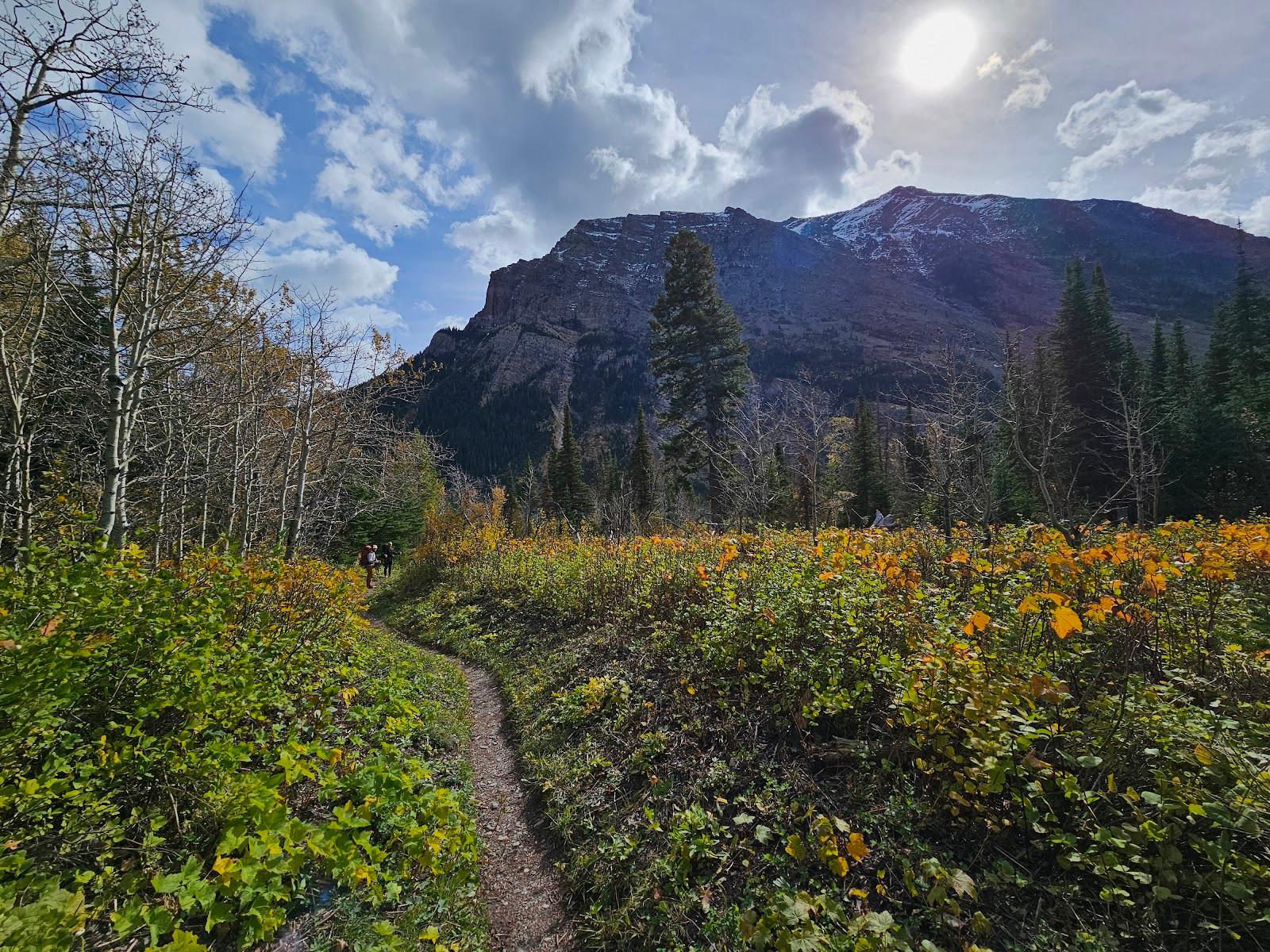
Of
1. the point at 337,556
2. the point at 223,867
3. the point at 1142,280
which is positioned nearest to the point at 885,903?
the point at 223,867

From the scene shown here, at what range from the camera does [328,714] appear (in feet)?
14.2

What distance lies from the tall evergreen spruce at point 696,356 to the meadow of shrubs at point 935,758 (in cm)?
1283

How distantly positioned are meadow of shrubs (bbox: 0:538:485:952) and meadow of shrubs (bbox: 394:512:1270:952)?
4.44 ft

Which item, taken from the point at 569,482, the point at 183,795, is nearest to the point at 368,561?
the point at 183,795

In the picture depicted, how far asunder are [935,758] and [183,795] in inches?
193

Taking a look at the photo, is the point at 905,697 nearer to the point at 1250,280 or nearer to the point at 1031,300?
the point at 1250,280

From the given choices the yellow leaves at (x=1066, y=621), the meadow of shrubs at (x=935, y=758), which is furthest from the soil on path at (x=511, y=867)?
the yellow leaves at (x=1066, y=621)

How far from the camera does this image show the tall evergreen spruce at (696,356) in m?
18.6

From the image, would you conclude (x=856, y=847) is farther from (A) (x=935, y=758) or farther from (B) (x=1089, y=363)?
(B) (x=1089, y=363)

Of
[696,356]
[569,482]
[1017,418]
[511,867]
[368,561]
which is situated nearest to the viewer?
[511,867]

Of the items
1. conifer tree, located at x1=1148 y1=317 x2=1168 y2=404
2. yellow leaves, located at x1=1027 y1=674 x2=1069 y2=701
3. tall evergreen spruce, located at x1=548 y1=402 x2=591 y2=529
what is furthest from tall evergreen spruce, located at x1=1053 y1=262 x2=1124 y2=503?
tall evergreen spruce, located at x1=548 y1=402 x2=591 y2=529

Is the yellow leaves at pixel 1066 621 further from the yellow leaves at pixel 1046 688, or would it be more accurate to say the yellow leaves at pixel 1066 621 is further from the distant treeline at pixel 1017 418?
the distant treeline at pixel 1017 418

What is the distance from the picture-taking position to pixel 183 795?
311 cm

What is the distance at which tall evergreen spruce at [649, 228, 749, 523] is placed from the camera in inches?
733
